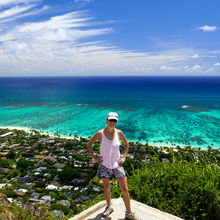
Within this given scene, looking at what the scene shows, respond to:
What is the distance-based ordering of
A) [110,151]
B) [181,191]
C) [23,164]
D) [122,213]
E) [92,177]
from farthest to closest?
[23,164]
[92,177]
[181,191]
[122,213]
[110,151]

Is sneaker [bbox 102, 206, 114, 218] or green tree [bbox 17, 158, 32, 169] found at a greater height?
sneaker [bbox 102, 206, 114, 218]

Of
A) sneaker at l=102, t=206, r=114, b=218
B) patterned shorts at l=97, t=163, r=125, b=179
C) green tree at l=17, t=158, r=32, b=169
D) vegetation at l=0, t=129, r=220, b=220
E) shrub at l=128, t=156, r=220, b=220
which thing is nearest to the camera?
patterned shorts at l=97, t=163, r=125, b=179

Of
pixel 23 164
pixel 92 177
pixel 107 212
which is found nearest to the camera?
pixel 107 212

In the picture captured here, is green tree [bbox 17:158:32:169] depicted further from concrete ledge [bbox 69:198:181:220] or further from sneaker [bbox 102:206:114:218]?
sneaker [bbox 102:206:114:218]

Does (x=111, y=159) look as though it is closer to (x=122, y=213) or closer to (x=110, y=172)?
(x=110, y=172)

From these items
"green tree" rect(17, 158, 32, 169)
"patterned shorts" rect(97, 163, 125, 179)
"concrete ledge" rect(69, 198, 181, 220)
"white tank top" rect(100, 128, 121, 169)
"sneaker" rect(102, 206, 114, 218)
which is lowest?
"green tree" rect(17, 158, 32, 169)

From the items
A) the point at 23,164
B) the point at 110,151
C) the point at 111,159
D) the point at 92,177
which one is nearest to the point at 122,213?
the point at 111,159

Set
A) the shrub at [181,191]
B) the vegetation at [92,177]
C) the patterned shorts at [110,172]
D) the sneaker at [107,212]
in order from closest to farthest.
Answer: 1. the patterned shorts at [110,172]
2. the sneaker at [107,212]
3. the shrub at [181,191]
4. the vegetation at [92,177]

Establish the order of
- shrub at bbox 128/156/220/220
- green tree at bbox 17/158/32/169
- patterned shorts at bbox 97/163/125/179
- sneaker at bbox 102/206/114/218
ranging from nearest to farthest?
patterned shorts at bbox 97/163/125/179, sneaker at bbox 102/206/114/218, shrub at bbox 128/156/220/220, green tree at bbox 17/158/32/169

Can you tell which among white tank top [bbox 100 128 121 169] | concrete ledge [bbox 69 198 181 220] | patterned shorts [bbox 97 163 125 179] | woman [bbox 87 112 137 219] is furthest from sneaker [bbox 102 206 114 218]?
white tank top [bbox 100 128 121 169]

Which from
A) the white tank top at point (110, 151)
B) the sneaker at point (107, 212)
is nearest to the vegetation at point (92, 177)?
the sneaker at point (107, 212)

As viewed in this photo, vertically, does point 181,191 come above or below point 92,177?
above

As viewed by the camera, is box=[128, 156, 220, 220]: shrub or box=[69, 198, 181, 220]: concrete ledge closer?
box=[69, 198, 181, 220]: concrete ledge

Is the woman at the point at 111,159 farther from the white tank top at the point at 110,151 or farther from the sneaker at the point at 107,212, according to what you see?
the sneaker at the point at 107,212
